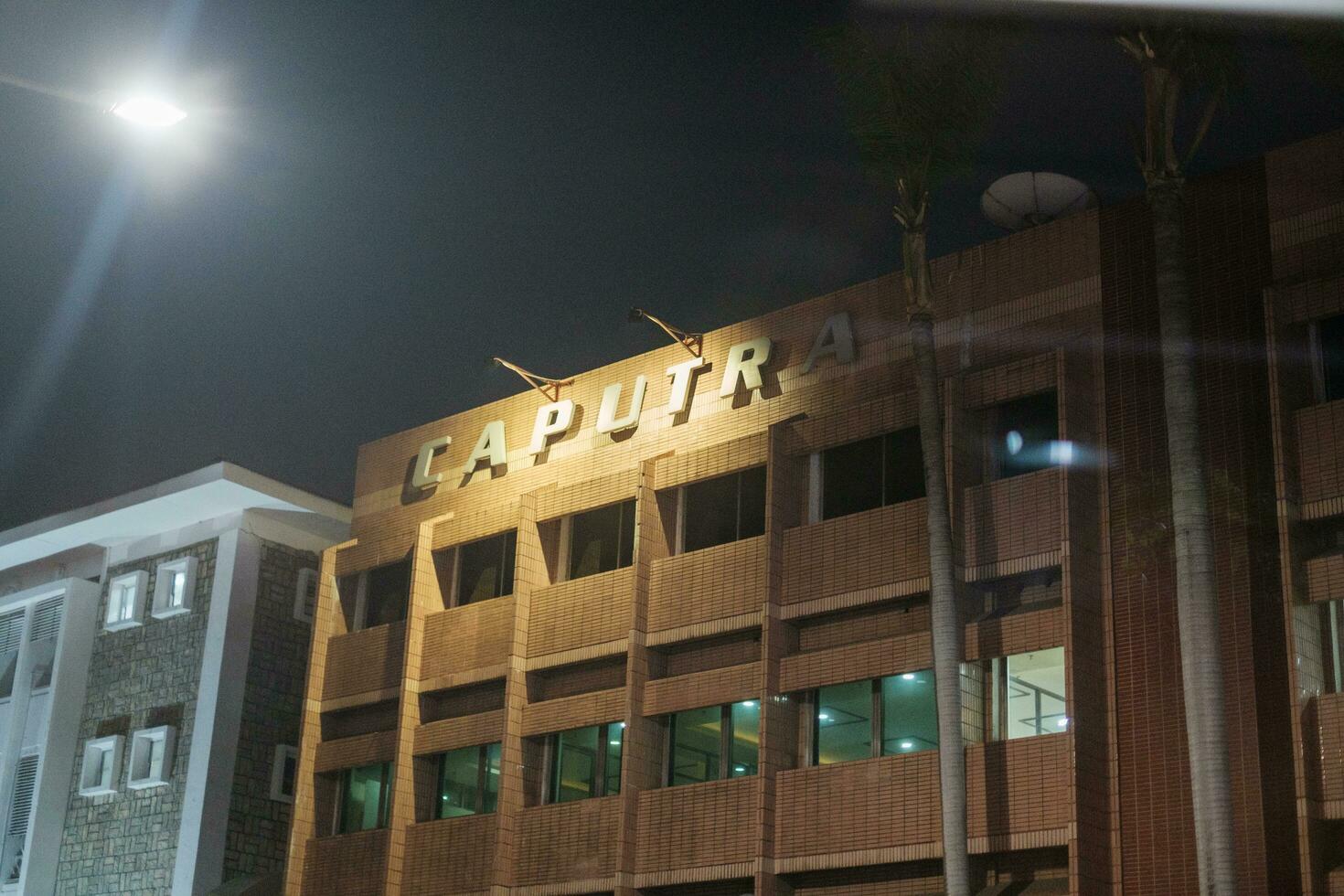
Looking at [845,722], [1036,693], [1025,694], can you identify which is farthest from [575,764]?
[1036,693]

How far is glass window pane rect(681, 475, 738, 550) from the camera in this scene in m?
36.4

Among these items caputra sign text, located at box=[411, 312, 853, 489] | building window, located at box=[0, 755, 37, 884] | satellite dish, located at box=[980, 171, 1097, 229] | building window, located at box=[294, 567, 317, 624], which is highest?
satellite dish, located at box=[980, 171, 1097, 229]

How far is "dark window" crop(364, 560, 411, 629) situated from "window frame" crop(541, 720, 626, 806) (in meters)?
6.97

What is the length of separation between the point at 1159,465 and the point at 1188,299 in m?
2.92

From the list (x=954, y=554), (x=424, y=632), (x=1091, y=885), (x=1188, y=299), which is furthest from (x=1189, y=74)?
(x=424, y=632)

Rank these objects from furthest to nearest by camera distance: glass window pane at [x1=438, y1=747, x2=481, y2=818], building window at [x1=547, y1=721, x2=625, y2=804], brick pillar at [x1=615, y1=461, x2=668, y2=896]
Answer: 1. glass window pane at [x1=438, y1=747, x2=481, y2=818]
2. building window at [x1=547, y1=721, x2=625, y2=804]
3. brick pillar at [x1=615, y1=461, x2=668, y2=896]

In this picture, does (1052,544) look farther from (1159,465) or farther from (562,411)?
(562,411)

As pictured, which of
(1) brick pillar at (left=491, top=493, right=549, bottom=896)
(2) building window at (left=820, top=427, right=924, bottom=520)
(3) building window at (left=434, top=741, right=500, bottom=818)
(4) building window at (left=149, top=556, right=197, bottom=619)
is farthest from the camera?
(4) building window at (left=149, top=556, right=197, bottom=619)

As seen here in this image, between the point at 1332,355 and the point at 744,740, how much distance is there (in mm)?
13199

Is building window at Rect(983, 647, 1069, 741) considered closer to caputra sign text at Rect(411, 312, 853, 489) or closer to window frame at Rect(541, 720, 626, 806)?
caputra sign text at Rect(411, 312, 853, 489)

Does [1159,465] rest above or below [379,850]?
above

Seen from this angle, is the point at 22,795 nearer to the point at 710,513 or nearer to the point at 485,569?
the point at 485,569

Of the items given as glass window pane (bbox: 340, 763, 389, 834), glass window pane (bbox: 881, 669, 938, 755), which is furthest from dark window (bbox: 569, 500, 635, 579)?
glass window pane (bbox: 881, 669, 938, 755)

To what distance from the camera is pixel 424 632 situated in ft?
133
